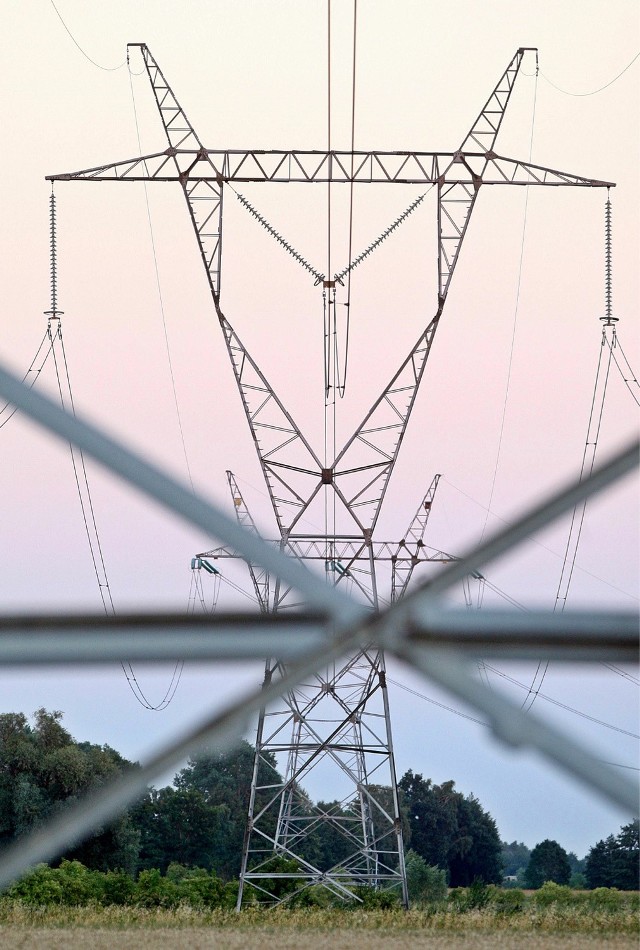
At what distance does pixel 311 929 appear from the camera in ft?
69.1

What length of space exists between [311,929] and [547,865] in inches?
1574

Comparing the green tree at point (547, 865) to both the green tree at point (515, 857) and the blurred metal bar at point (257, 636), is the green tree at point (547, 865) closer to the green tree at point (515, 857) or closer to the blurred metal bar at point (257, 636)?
the green tree at point (515, 857)

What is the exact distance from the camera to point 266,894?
25.4 meters

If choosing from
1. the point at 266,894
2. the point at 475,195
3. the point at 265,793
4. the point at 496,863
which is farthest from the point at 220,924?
the point at 496,863

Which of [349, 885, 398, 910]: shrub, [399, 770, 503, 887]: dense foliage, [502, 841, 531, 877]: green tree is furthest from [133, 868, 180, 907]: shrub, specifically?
[502, 841, 531, 877]: green tree

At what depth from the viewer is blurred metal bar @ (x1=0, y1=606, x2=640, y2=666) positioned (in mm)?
2035

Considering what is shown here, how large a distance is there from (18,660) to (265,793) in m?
50.9

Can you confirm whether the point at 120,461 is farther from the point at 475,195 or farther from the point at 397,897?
the point at 397,897

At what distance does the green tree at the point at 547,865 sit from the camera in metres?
58.1

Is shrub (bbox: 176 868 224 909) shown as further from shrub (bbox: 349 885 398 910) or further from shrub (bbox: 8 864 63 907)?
shrub (bbox: 349 885 398 910)

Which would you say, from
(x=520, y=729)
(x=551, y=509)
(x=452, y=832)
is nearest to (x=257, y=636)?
(x=520, y=729)

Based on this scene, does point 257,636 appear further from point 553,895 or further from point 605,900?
point 553,895

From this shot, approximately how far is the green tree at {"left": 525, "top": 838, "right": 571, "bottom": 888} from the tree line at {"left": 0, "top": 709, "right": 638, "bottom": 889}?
0.06 meters

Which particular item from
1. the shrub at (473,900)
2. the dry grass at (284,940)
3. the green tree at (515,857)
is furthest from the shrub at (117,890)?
the green tree at (515,857)
